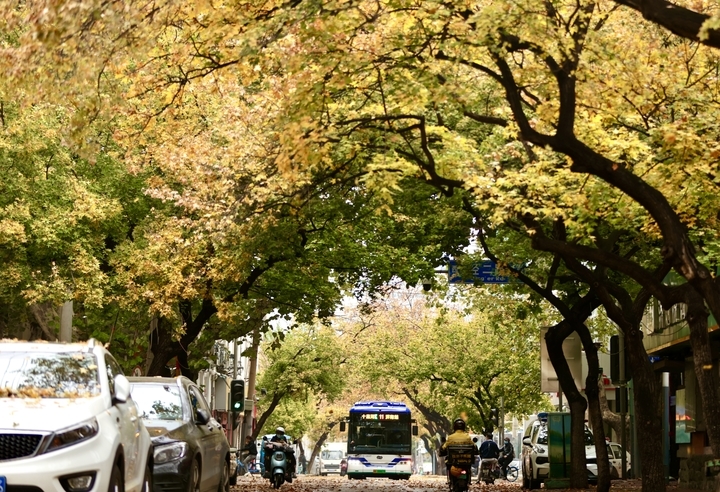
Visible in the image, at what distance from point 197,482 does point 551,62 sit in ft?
20.7

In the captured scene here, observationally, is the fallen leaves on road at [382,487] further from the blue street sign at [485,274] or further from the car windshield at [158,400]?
the car windshield at [158,400]

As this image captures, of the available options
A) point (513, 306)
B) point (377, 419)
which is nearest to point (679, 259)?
point (513, 306)

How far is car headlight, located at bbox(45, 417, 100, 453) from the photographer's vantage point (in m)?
9.52

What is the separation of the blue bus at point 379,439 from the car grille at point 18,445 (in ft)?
129

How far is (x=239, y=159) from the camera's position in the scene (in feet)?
72.9

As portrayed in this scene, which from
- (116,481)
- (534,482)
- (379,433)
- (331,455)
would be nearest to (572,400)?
(534,482)

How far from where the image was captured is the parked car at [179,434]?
14.1 meters

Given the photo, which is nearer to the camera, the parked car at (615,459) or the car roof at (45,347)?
the car roof at (45,347)

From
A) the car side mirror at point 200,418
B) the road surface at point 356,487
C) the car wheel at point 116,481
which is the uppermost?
the car side mirror at point 200,418

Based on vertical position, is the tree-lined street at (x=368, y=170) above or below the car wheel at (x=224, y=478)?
above

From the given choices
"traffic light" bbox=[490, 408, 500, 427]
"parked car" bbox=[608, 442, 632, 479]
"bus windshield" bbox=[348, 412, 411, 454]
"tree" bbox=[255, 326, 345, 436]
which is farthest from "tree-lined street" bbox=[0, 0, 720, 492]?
"tree" bbox=[255, 326, 345, 436]

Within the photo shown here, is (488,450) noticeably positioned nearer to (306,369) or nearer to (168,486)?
(306,369)

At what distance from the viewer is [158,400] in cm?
1530

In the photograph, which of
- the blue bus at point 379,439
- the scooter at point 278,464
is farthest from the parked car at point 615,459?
the scooter at point 278,464
